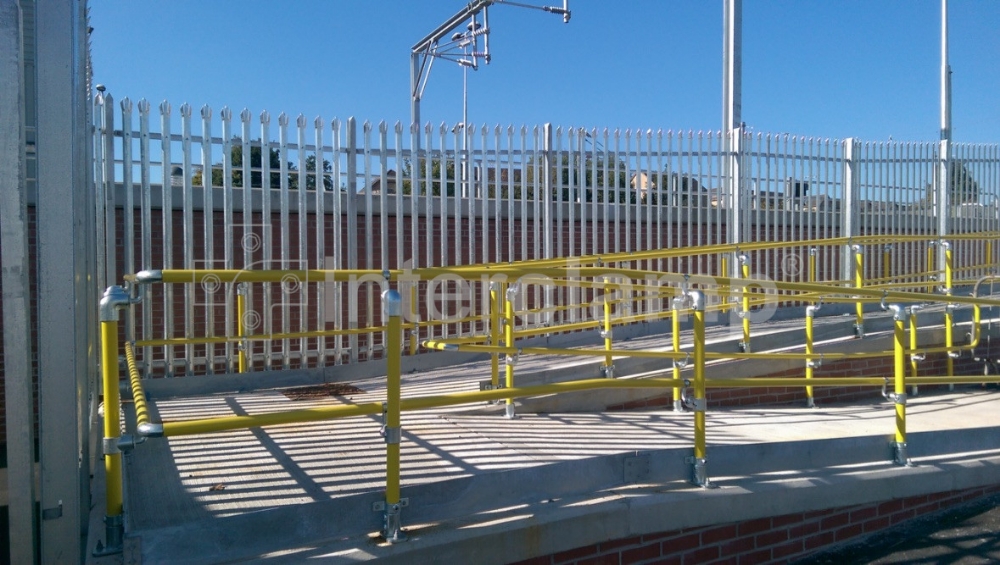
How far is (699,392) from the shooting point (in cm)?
388

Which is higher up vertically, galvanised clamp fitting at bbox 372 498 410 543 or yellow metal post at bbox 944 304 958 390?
yellow metal post at bbox 944 304 958 390

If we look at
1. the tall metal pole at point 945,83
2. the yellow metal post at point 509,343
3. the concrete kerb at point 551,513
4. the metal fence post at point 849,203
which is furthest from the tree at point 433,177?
the tall metal pole at point 945,83

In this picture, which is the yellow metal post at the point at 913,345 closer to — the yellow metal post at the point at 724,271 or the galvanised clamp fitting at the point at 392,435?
the yellow metal post at the point at 724,271

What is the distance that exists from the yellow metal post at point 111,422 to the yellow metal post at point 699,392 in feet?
8.43

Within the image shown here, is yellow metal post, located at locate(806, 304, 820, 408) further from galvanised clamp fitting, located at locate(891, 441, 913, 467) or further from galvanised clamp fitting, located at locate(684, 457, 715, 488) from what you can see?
galvanised clamp fitting, located at locate(684, 457, 715, 488)

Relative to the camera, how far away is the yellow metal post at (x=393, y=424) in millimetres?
3097

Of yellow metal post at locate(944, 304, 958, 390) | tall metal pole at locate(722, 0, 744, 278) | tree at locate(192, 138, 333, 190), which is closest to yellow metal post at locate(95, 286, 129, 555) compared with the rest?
tree at locate(192, 138, 333, 190)

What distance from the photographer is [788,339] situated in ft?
23.5

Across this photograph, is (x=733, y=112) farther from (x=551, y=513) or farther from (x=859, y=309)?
(x=551, y=513)

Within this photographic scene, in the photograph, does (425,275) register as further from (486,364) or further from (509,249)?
(509,249)

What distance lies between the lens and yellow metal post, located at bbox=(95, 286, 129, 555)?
109 inches

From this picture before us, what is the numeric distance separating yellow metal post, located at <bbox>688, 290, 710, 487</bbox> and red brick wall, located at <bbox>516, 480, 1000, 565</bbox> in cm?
27

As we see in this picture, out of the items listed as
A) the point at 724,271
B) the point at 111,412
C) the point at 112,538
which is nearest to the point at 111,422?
the point at 111,412

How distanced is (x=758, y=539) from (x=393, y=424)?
2.11 meters
